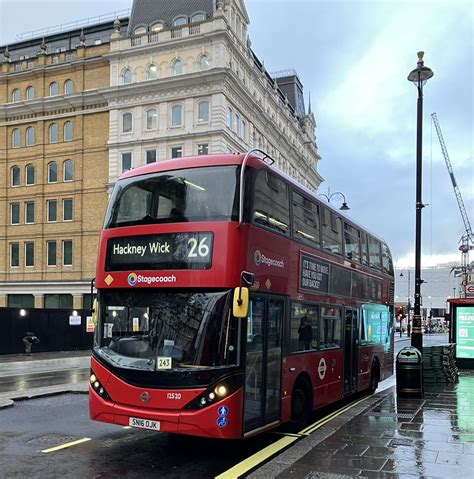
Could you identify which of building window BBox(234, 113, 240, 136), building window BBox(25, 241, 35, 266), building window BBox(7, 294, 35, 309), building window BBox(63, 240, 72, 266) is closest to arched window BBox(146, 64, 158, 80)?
building window BBox(234, 113, 240, 136)

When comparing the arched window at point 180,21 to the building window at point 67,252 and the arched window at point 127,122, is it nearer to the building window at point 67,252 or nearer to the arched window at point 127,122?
the arched window at point 127,122

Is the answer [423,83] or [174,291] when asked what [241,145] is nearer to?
[423,83]

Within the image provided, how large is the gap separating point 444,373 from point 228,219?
33.6 ft

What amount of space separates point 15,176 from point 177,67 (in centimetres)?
1967

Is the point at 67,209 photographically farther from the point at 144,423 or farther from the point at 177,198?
the point at 144,423

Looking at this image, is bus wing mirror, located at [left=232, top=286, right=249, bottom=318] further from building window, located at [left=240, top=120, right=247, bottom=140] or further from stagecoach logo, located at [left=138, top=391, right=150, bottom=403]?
building window, located at [left=240, top=120, right=247, bottom=140]

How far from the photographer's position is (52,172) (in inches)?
2050

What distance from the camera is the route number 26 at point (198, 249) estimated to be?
7.54 metres

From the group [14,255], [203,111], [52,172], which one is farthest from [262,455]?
[14,255]

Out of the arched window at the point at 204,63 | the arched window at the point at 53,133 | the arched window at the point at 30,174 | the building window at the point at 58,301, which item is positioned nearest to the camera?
the arched window at the point at 204,63

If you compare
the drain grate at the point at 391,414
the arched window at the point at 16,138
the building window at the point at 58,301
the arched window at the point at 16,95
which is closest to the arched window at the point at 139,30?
the arched window at the point at 16,95

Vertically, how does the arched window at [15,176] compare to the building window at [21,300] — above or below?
above

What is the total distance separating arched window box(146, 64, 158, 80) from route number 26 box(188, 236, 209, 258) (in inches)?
1662

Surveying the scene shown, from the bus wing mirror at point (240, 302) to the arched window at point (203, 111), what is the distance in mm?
39507
